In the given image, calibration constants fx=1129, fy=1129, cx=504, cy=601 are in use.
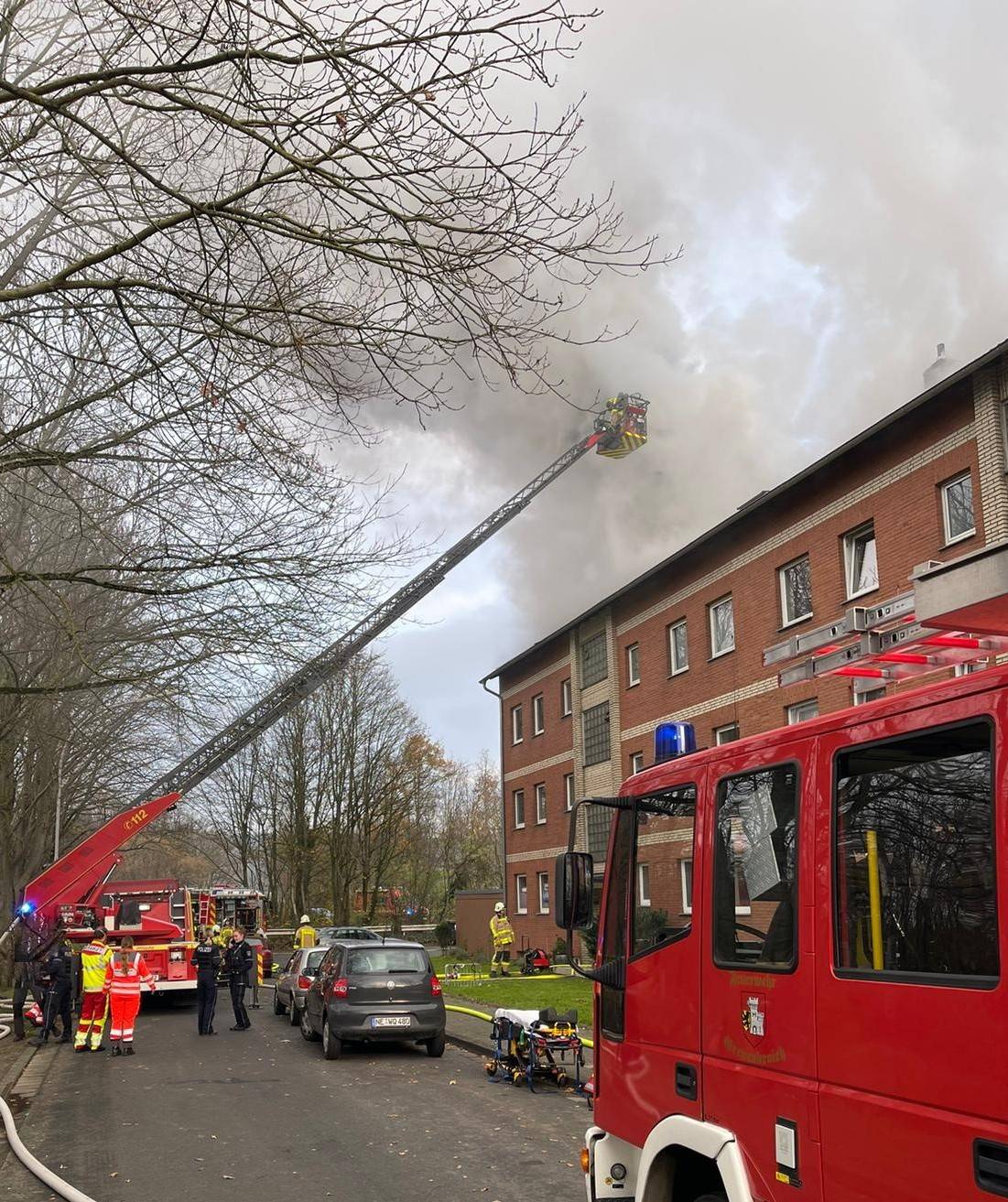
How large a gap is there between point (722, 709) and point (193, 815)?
2523cm

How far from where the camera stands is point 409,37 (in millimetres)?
5516

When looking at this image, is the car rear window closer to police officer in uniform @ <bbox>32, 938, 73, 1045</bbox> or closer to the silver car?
the silver car

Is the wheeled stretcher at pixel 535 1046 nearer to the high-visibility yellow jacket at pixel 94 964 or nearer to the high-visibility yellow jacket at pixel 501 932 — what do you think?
the high-visibility yellow jacket at pixel 94 964

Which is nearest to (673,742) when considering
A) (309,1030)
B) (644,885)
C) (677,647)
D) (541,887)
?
(644,885)

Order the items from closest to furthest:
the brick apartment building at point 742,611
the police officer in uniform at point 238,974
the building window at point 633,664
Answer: the brick apartment building at point 742,611 < the police officer in uniform at point 238,974 < the building window at point 633,664

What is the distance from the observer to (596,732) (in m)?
31.6

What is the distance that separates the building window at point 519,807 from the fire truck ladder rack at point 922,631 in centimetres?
3375

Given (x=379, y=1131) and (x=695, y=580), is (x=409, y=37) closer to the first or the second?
(x=379, y=1131)

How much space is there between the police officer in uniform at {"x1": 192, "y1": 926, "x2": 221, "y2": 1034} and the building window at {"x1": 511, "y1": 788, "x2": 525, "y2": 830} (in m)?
21.5

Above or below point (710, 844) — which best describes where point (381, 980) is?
below

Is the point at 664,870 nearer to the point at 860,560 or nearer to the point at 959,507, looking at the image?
the point at 959,507

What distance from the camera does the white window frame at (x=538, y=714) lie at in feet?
120

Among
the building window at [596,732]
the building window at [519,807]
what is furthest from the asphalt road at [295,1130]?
the building window at [519,807]

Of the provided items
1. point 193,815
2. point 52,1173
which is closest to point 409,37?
point 52,1173
